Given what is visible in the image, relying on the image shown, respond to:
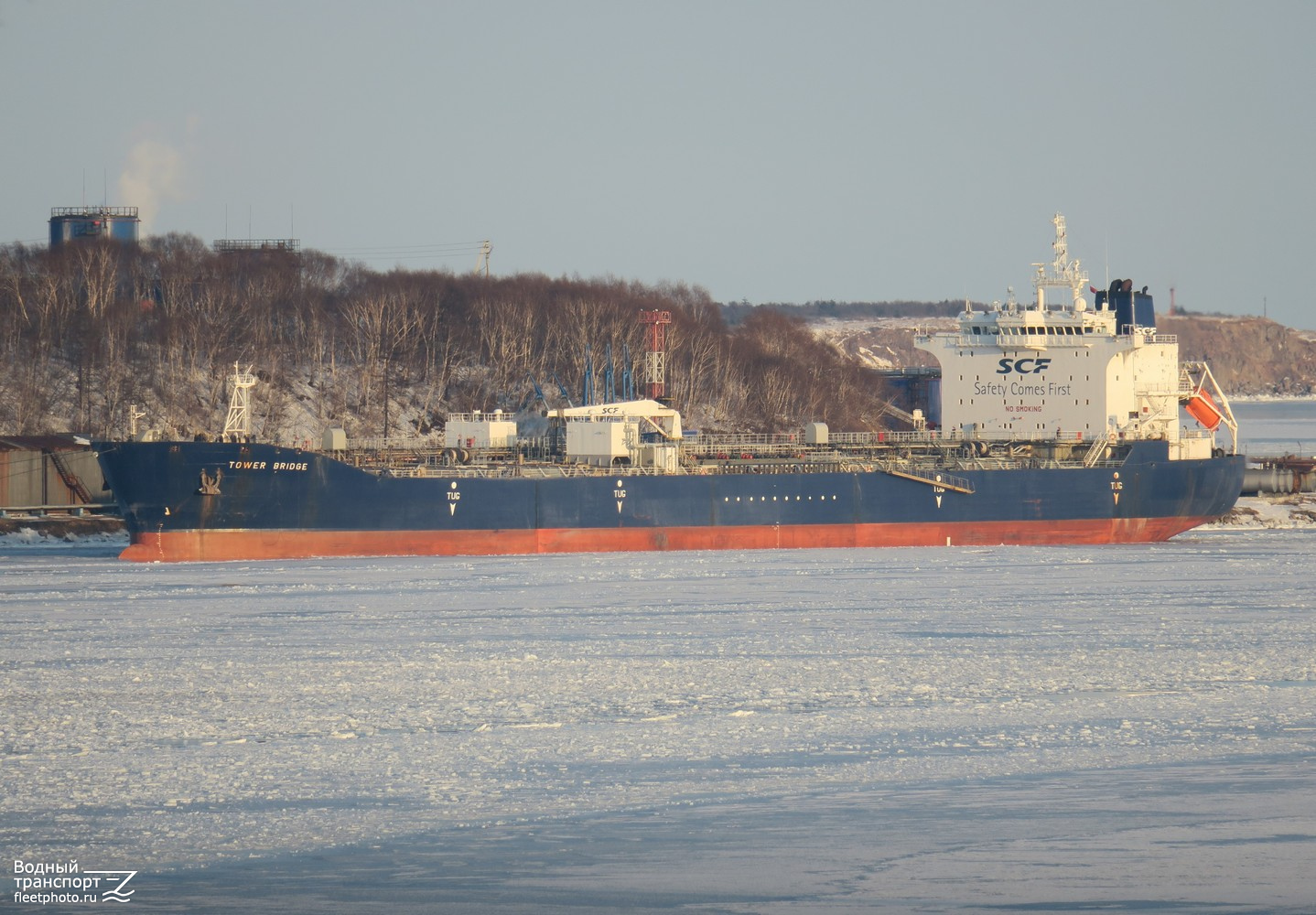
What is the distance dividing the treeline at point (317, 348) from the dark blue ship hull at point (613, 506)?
827 inches

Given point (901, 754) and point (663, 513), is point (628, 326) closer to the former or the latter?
point (663, 513)

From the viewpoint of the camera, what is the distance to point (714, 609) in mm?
22484

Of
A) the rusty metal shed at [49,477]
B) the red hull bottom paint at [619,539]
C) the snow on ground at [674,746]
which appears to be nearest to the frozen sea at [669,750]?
the snow on ground at [674,746]

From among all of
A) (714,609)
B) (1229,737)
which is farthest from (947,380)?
(1229,737)

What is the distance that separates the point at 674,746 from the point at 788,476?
2094 cm

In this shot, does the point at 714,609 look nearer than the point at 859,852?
No

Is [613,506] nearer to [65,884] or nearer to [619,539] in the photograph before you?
[619,539]

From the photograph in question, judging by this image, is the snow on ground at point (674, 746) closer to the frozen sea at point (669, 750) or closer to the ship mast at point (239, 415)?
the frozen sea at point (669, 750)

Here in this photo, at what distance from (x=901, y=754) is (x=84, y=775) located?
22.2ft

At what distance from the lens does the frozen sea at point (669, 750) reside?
32.8ft

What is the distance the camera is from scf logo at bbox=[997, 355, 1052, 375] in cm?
3906

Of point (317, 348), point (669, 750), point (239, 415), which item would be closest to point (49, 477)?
point (239, 415)

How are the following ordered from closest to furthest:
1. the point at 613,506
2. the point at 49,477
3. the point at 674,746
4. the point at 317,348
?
the point at 674,746 → the point at 613,506 → the point at 49,477 → the point at 317,348

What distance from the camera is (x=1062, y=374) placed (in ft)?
127
